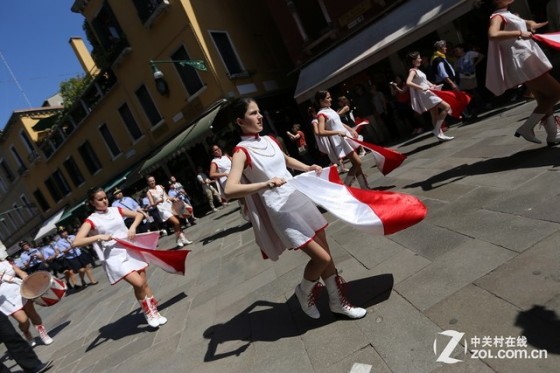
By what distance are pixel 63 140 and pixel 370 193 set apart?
26.6m

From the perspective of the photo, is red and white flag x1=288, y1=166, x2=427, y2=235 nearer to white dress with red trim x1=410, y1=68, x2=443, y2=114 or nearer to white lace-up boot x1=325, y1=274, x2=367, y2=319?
white lace-up boot x1=325, y1=274, x2=367, y2=319

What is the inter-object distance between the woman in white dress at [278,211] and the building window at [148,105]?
1699 cm

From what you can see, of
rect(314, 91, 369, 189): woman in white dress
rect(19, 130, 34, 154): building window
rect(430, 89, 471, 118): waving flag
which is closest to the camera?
rect(314, 91, 369, 189): woman in white dress

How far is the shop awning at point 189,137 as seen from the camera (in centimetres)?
1434

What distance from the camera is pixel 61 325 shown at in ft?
26.3

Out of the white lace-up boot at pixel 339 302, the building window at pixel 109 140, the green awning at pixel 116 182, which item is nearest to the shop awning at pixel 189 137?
the green awning at pixel 116 182

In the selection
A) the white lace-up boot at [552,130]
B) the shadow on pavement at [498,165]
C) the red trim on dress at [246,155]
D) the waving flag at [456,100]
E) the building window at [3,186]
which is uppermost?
the building window at [3,186]

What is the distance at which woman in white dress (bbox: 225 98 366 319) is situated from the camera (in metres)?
2.90

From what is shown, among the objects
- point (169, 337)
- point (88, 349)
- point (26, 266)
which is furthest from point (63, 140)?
point (169, 337)

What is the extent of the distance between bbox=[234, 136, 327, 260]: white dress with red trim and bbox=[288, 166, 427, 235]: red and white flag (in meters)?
0.10

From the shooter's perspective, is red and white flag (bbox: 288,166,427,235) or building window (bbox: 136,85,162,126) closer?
red and white flag (bbox: 288,166,427,235)

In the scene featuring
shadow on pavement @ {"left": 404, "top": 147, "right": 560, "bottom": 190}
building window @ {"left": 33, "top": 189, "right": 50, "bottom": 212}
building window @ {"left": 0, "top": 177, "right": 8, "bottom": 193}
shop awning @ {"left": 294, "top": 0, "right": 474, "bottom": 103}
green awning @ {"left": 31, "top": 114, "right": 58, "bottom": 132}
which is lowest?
shadow on pavement @ {"left": 404, "top": 147, "right": 560, "bottom": 190}

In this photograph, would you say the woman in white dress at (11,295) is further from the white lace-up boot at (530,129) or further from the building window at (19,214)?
the building window at (19,214)

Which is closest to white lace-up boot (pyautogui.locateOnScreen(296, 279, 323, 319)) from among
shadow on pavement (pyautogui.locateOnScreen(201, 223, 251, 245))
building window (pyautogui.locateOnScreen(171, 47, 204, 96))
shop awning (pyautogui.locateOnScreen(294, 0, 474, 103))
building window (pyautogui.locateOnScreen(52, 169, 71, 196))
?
shadow on pavement (pyautogui.locateOnScreen(201, 223, 251, 245))
